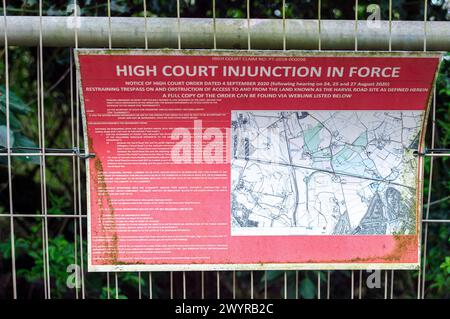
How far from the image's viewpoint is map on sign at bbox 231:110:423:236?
1684mm

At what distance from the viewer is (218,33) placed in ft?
5.57

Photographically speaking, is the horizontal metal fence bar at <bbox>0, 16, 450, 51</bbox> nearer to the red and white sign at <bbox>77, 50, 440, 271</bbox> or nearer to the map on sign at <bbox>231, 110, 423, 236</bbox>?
the red and white sign at <bbox>77, 50, 440, 271</bbox>

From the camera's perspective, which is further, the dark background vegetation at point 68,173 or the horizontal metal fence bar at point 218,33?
Result: the dark background vegetation at point 68,173

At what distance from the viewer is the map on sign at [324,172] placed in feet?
5.52

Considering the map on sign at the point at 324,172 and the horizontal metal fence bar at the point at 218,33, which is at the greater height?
the horizontal metal fence bar at the point at 218,33

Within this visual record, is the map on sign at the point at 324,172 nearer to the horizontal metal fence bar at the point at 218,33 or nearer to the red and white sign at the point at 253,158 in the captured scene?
the red and white sign at the point at 253,158

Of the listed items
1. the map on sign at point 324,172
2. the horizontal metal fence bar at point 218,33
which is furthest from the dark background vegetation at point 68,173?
the map on sign at point 324,172

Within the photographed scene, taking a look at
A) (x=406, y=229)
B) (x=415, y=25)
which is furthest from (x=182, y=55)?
(x=406, y=229)

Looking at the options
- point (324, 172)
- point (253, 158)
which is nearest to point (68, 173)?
point (253, 158)

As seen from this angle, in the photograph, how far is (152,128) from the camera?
1.64 m

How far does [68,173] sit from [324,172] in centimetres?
146

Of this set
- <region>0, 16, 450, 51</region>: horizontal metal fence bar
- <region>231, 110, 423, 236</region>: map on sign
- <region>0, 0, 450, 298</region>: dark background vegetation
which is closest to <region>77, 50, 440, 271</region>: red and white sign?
<region>231, 110, 423, 236</region>: map on sign

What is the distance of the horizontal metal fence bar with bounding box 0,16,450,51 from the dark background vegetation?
1.10 feet

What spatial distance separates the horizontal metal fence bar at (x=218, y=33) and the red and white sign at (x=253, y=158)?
0.13 metres
